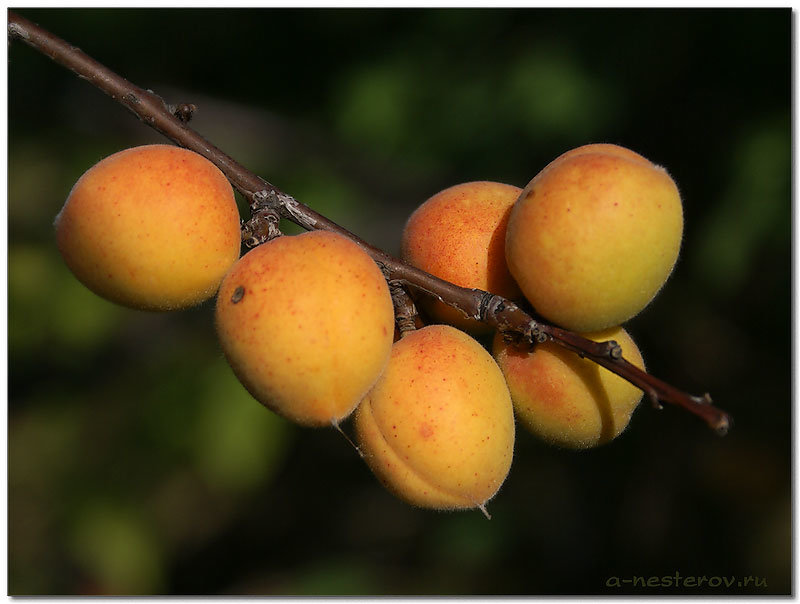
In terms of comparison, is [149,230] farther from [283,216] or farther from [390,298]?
[390,298]

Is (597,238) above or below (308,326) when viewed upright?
above

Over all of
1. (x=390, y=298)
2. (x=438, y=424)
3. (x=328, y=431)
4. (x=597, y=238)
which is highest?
(x=597, y=238)

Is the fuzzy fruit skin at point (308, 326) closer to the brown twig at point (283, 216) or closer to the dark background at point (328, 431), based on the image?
the brown twig at point (283, 216)

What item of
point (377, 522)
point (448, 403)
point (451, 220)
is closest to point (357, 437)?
point (448, 403)

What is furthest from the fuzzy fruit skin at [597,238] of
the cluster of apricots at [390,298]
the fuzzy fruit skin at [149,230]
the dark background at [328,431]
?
the dark background at [328,431]

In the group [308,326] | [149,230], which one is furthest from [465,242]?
[149,230]

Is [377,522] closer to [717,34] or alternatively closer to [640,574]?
[640,574]

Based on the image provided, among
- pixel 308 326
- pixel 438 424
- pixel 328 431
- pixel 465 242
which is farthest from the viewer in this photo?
pixel 328 431

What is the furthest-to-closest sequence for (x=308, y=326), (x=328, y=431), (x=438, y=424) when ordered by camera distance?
(x=328, y=431)
(x=438, y=424)
(x=308, y=326)
